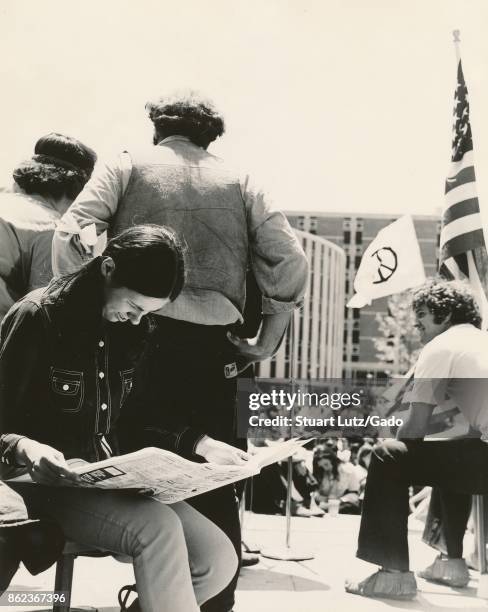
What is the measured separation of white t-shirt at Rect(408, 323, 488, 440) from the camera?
2.79 metres

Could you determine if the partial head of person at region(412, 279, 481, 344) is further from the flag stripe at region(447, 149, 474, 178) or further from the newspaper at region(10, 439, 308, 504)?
the newspaper at region(10, 439, 308, 504)

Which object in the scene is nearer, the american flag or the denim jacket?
the denim jacket

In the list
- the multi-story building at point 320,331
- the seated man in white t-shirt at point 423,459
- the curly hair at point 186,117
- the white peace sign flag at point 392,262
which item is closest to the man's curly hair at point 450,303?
the seated man in white t-shirt at point 423,459

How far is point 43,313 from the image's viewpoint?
1.55m

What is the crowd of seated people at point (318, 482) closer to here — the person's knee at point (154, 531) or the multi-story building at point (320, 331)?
the person's knee at point (154, 531)

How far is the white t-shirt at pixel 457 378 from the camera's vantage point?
2793 millimetres

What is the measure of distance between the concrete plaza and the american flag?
5.02 ft

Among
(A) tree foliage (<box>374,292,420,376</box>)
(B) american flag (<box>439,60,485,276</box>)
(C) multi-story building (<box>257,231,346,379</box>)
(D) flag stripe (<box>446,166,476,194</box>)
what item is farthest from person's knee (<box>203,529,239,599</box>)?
(C) multi-story building (<box>257,231,346,379</box>)

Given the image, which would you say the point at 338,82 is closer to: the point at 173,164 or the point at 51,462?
the point at 173,164

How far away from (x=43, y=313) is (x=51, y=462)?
326 millimetres

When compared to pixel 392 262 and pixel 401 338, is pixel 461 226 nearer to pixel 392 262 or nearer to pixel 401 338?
pixel 392 262

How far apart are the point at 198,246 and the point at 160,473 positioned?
2.84 ft

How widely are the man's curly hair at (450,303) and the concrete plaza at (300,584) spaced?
104cm

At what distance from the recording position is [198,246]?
83.0 inches
